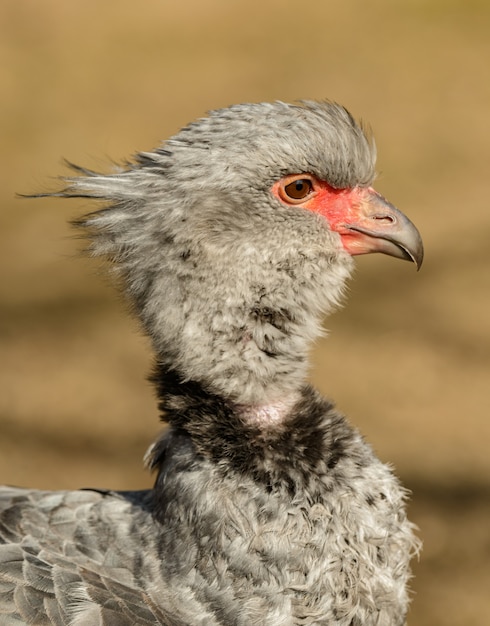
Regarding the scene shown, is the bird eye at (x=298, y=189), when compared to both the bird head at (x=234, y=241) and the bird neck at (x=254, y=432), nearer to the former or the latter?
the bird head at (x=234, y=241)

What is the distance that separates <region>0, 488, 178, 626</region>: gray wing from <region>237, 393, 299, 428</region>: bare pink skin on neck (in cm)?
34

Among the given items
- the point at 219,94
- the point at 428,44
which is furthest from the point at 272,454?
the point at 428,44

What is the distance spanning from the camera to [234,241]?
2.08 meters

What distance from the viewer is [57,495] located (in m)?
2.44

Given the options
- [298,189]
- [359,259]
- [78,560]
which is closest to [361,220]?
[298,189]

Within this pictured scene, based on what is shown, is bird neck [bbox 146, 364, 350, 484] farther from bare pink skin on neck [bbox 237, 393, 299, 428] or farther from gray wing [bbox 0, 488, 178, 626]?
gray wing [bbox 0, 488, 178, 626]

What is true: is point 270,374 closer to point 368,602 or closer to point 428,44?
point 368,602

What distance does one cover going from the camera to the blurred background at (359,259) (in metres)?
4.11

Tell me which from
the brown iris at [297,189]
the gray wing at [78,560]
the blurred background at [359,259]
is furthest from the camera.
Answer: the blurred background at [359,259]

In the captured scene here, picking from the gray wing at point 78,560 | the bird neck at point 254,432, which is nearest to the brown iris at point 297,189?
the bird neck at point 254,432

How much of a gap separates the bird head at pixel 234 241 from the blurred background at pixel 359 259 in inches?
7.8

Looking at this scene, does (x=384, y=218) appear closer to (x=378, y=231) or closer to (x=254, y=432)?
(x=378, y=231)

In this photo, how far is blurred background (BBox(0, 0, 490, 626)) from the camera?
13.5 ft

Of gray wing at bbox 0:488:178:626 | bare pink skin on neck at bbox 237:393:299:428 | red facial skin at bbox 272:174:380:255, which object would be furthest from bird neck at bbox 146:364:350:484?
red facial skin at bbox 272:174:380:255
